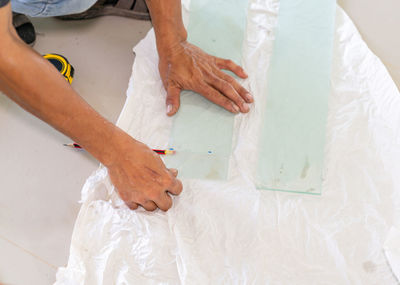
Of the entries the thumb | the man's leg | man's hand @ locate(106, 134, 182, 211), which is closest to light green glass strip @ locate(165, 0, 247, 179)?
the thumb

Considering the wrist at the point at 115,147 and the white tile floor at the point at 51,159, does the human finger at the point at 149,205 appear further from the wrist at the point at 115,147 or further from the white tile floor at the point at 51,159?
the white tile floor at the point at 51,159

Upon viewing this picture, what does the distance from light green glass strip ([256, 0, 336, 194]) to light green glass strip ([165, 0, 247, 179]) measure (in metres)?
0.14

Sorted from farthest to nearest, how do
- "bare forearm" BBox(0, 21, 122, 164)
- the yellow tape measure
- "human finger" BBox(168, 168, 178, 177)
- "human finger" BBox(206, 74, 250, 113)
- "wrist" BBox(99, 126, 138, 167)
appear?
the yellow tape measure
"human finger" BBox(206, 74, 250, 113)
"human finger" BBox(168, 168, 178, 177)
"wrist" BBox(99, 126, 138, 167)
"bare forearm" BBox(0, 21, 122, 164)

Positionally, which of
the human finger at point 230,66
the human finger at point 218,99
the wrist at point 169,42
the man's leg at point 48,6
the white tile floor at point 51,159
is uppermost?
the man's leg at point 48,6

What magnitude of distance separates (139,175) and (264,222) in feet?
1.35

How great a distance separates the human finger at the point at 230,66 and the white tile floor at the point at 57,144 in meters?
0.39

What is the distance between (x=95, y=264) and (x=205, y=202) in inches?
15.2

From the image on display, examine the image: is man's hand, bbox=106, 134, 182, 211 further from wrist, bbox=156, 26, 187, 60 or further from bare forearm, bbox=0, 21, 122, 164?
wrist, bbox=156, 26, 187, 60

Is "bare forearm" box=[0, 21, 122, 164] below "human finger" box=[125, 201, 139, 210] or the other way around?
the other way around

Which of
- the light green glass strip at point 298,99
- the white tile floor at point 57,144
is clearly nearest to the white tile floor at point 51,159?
the white tile floor at point 57,144

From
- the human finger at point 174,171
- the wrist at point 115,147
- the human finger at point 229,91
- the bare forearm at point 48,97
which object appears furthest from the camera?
the human finger at point 229,91

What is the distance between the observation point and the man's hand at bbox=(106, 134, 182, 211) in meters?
1.16

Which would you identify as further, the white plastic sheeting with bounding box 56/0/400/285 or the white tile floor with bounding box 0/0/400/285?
the white tile floor with bounding box 0/0/400/285

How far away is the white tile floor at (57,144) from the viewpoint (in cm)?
135
